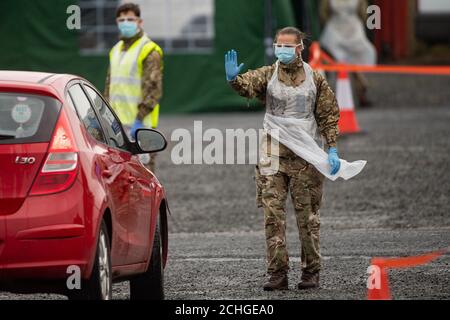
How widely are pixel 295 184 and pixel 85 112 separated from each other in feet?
6.59

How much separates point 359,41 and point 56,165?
19.3 meters

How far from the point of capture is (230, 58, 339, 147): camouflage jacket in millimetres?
9453

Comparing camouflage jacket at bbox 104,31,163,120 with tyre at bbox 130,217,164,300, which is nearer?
tyre at bbox 130,217,164,300

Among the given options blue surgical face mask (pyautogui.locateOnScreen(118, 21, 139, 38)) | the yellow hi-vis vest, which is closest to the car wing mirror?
the yellow hi-vis vest

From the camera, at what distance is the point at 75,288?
7250mm

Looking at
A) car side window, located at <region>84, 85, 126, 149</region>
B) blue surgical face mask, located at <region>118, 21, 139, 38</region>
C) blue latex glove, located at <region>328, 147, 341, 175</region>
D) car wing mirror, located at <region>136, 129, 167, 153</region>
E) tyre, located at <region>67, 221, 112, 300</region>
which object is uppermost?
blue surgical face mask, located at <region>118, 21, 139, 38</region>

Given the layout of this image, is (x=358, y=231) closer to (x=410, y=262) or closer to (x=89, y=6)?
(x=410, y=262)

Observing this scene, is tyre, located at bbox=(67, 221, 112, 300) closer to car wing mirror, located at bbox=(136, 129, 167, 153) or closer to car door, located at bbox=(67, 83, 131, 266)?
car door, located at bbox=(67, 83, 131, 266)

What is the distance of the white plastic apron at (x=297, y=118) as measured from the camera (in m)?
9.45

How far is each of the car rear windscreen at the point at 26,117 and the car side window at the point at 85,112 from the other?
254mm

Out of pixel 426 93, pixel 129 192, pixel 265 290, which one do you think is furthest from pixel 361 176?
pixel 426 93

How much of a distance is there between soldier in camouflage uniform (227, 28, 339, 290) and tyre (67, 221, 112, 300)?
1.98 metres

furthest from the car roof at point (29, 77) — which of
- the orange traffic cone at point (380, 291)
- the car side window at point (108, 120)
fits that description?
the orange traffic cone at point (380, 291)

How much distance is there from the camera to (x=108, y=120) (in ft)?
28.3
